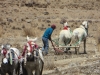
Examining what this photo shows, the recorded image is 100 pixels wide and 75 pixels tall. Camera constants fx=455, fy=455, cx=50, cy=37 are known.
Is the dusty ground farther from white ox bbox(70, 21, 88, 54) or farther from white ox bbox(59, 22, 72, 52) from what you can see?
white ox bbox(70, 21, 88, 54)

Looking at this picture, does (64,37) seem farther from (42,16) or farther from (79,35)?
(42,16)

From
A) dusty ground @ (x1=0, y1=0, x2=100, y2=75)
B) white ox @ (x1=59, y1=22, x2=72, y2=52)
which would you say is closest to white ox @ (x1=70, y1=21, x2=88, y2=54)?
white ox @ (x1=59, y1=22, x2=72, y2=52)

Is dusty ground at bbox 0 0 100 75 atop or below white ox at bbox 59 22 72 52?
below

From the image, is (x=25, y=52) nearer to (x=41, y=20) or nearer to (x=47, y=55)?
(x=47, y=55)

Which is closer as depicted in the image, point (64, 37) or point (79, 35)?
point (64, 37)

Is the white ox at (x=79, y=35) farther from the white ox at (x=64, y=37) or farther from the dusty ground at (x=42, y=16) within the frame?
the dusty ground at (x=42, y=16)

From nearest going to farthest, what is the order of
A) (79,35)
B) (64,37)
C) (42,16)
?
(64,37) → (79,35) → (42,16)

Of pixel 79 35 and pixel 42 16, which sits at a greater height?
pixel 79 35

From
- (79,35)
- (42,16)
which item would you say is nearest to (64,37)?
(79,35)

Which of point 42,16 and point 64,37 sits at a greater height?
point 64,37

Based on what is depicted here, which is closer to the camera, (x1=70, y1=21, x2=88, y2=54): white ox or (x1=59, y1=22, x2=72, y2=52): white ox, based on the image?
(x1=59, y1=22, x2=72, y2=52): white ox

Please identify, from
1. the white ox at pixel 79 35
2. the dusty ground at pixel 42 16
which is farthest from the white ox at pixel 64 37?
the dusty ground at pixel 42 16

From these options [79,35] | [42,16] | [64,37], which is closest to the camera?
[64,37]

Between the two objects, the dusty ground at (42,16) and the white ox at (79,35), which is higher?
the white ox at (79,35)
